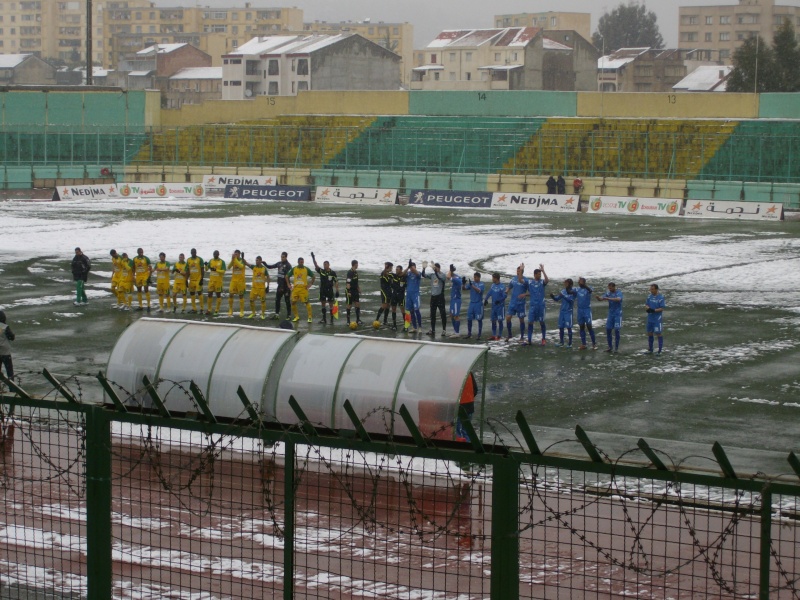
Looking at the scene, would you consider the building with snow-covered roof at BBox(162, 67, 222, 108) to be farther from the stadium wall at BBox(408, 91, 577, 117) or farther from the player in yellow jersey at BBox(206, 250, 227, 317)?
the player in yellow jersey at BBox(206, 250, 227, 317)

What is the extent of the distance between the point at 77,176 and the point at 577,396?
189 feet

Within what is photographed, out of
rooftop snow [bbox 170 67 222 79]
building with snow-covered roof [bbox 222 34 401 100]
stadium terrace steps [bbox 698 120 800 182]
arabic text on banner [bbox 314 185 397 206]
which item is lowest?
arabic text on banner [bbox 314 185 397 206]

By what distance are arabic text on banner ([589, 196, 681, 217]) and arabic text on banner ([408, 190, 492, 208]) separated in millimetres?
6072

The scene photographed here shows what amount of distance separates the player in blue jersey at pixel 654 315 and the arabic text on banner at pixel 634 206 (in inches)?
1343

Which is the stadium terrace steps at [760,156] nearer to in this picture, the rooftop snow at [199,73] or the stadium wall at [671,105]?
the stadium wall at [671,105]

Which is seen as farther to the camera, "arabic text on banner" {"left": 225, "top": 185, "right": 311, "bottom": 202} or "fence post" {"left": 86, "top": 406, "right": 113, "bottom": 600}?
"arabic text on banner" {"left": 225, "top": 185, "right": 311, "bottom": 202}

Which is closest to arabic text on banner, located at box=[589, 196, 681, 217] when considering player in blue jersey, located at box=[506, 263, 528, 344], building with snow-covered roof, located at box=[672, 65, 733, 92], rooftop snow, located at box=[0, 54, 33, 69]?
player in blue jersey, located at box=[506, 263, 528, 344]

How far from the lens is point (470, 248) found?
4241cm

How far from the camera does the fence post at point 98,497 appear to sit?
7152mm

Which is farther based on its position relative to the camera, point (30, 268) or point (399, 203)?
point (399, 203)

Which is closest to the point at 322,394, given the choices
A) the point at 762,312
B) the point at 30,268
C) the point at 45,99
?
the point at 762,312

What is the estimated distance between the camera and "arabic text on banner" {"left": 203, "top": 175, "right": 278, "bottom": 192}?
2692 inches

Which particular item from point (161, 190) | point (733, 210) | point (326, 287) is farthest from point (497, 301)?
point (161, 190)

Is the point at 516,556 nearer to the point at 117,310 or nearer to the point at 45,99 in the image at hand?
the point at 117,310
